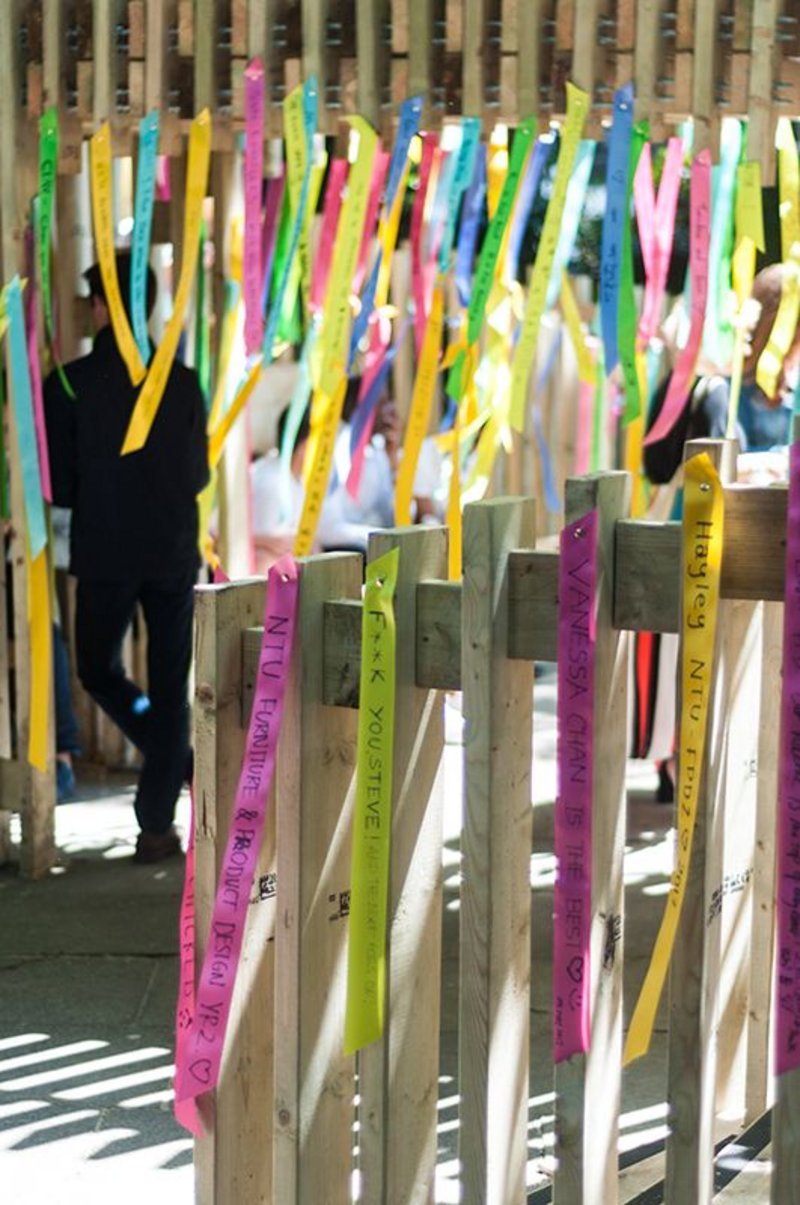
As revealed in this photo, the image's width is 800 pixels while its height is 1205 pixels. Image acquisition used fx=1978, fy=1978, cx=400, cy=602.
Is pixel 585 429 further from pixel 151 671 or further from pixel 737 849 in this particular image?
pixel 737 849

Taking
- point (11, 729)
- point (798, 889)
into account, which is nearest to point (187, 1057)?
point (798, 889)

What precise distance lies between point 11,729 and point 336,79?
249 centimetres

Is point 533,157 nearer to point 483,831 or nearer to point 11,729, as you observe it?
point 11,729

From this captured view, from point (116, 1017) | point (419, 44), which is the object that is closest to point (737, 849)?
point (116, 1017)

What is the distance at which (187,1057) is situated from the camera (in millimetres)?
2867

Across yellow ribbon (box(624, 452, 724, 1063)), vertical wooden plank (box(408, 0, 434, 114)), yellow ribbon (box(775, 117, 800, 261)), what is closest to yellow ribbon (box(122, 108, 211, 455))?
vertical wooden plank (box(408, 0, 434, 114))

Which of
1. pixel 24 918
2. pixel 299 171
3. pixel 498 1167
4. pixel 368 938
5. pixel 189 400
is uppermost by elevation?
pixel 299 171

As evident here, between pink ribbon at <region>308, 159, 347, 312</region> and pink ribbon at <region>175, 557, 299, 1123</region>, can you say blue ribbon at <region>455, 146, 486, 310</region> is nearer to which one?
pink ribbon at <region>308, 159, 347, 312</region>

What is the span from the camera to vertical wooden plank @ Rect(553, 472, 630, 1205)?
2639 millimetres

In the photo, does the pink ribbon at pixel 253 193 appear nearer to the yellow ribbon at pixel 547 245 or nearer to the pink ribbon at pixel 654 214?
the yellow ribbon at pixel 547 245

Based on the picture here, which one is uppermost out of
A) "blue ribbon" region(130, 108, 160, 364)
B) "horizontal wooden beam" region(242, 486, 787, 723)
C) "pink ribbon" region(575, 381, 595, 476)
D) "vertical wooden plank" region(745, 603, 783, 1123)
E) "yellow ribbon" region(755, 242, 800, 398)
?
"blue ribbon" region(130, 108, 160, 364)

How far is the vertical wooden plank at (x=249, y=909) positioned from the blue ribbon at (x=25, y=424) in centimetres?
324

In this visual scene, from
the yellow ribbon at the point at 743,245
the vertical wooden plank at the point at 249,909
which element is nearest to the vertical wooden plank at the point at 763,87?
the yellow ribbon at the point at 743,245

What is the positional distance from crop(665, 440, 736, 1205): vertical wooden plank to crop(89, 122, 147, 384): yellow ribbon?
11.1 ft
